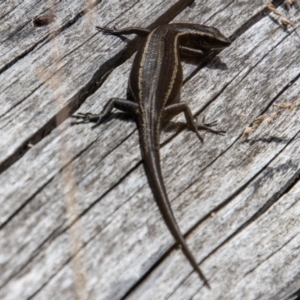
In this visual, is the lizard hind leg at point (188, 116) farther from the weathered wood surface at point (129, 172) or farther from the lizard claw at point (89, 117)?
the lizard claw at point (89, 117)

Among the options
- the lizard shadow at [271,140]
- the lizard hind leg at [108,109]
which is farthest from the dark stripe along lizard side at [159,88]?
the lizard shadow at [271,140]

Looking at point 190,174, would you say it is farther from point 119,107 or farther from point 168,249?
point 119,107

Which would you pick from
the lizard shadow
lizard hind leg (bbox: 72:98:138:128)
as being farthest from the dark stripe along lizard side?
the lizard shadow

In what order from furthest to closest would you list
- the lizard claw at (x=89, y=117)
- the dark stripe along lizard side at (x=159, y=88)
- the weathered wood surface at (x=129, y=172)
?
the lizard claw at (x=89, y=117) < the dark stripe along lizard side at (x=159, y=88) < the weathered wood surface at (x=129, y=172)

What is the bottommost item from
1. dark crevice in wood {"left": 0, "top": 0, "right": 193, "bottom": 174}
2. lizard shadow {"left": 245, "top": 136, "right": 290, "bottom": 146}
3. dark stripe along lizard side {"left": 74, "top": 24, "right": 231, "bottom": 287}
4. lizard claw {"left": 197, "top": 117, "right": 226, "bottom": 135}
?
lizard shadow {"left": 245, "top": 136, "right": 290, "bottom": 146}

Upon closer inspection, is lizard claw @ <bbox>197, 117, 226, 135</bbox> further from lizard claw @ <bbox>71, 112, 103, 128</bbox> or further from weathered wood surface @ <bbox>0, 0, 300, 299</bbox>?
lizard claw @ <bbox>71, 112, 103, 128</bbox>

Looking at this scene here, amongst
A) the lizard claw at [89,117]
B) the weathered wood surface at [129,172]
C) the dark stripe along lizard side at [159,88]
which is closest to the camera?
the weathered wood surface at [129,172]

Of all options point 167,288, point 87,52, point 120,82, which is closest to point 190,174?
point 167,288
